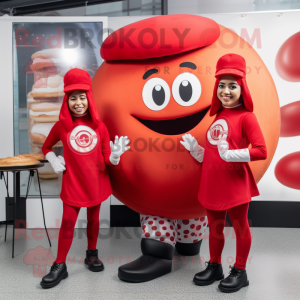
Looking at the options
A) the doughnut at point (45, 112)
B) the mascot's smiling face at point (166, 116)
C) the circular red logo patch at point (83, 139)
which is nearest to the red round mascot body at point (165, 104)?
the mascot's smiling face at point (166, 116)

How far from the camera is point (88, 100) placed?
2029mm

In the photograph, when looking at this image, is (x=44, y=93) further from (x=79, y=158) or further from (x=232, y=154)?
(x=232, y=154)

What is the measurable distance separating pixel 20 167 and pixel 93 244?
0.78m

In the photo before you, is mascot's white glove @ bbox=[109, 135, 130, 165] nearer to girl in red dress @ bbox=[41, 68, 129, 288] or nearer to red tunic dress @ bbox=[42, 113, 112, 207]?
girl in red dress @ bbox=[41, 68, 129, 288]

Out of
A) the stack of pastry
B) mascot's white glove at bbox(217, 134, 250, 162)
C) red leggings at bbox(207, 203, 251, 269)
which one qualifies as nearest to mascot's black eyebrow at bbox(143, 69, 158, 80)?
mascot's white glove at bbox(217, 134, 250, 162)

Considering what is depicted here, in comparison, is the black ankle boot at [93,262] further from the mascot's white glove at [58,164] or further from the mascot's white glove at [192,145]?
the mascot's white glove at [192,145]

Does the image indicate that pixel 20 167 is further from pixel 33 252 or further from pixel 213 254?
pixel 213 254

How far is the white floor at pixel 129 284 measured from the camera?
6.12 feet

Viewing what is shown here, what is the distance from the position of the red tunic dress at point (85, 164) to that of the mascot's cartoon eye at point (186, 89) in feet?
1.64

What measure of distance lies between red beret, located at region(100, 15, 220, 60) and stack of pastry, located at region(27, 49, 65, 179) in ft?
4.55

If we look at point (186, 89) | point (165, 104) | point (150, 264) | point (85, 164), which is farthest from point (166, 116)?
point (150, 264)

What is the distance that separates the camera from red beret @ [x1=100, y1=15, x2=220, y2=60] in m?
1.93

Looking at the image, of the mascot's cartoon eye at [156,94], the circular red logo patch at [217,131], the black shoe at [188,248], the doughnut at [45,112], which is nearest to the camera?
the circular red logo patch at [217,131]

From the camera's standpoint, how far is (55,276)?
1.95 m
